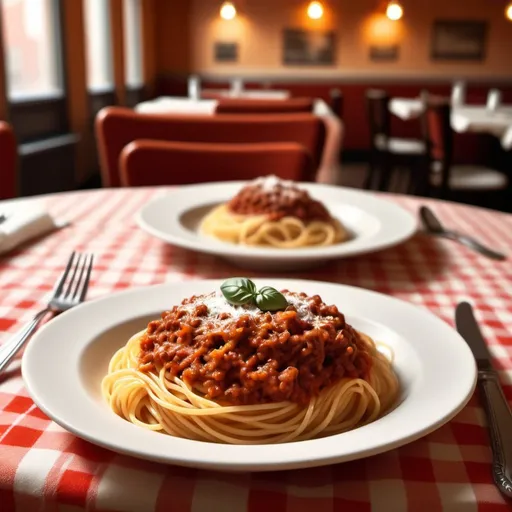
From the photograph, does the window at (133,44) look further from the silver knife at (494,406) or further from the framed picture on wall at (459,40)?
the silver knife at (494,406)

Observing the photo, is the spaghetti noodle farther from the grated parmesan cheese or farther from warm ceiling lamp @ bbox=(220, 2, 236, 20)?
warm ceiling lamp @ bbox=(220, 2, 236, 20)

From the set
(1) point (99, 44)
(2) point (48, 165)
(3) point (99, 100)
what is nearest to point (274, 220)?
(2) point (48, 165)

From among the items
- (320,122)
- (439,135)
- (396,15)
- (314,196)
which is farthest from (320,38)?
(314,196)

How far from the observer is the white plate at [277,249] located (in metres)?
1.12

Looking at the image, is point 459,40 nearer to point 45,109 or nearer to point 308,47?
point 308,47

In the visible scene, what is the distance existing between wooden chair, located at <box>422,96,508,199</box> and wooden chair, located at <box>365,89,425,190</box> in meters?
1.03

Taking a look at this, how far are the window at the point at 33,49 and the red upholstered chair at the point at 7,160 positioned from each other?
2739 mm

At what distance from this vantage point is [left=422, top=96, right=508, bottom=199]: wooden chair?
170 inches

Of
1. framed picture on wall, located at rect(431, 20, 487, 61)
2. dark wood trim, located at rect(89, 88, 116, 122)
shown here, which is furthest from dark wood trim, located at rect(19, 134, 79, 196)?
framed picture on wall, located at rect(431, 20, 487, 61)

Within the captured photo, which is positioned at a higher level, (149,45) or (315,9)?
(315,9)

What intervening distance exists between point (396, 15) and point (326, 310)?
930 cm

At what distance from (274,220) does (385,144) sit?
4947 millimetres

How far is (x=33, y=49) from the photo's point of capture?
18.7 feet

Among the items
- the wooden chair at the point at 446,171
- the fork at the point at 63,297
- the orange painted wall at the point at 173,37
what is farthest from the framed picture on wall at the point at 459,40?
the fork at the point at 63,297
